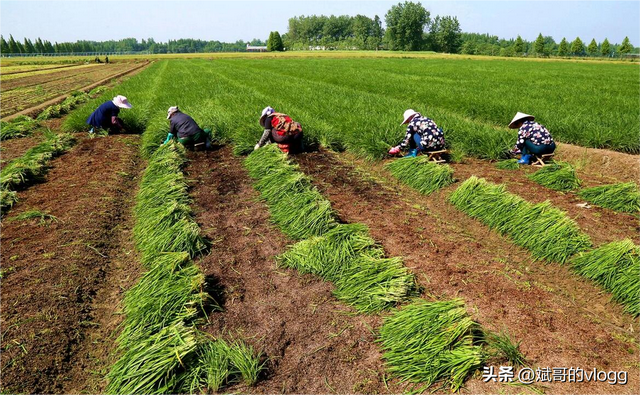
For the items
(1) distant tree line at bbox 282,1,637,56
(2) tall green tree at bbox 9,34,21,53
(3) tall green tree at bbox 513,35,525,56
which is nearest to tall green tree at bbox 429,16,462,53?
(1) distant tree line at bbox 282,1,637,56

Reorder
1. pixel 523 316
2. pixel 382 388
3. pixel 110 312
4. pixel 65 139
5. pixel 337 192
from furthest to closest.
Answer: pixel 65 139 < pixel 337 192 < pixel 110 312 < pixel 523 316 < pixel 382 388

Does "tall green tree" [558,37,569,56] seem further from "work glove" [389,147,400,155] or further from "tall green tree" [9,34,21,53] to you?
"tall green tree" [9,34,21,53]

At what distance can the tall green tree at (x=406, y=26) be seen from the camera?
99.4m

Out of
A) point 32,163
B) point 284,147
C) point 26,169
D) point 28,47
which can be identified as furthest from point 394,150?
point 28,47

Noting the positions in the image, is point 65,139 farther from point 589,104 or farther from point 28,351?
point 589,104

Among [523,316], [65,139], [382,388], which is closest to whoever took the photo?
[382,388]

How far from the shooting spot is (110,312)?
302cm

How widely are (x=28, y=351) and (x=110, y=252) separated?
57.9 inches

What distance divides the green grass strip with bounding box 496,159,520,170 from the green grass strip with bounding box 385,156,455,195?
125 cm

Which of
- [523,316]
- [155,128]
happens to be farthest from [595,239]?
[155,128]

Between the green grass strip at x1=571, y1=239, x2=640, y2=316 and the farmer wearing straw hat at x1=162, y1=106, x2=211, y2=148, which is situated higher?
the farmer wearing straw hat at x1=162, y1=106, x2=211, y2=148

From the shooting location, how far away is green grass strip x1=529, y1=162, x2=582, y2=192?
5.13 m

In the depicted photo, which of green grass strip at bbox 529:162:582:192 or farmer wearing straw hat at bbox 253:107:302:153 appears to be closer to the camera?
green grass strip at bbox 529:162:582:192

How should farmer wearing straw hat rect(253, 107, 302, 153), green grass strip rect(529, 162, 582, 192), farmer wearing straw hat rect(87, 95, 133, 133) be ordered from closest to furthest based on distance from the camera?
green grass strip rect(529, 162, 582, 192)
farmer wearing straw hat rect(253, 107, 302, 153)
farmer wearing straw hat rect(87, 95, 133, 133)
